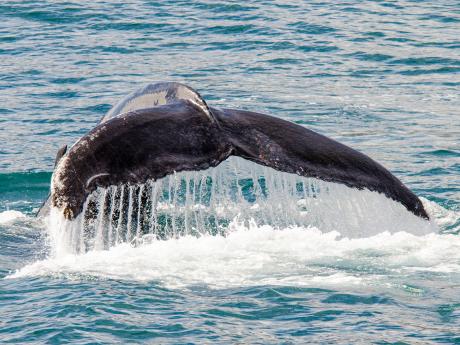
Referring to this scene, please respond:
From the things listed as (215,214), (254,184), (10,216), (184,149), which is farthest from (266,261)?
(10,216)

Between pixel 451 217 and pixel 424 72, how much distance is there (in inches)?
365

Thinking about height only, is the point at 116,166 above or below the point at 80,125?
above

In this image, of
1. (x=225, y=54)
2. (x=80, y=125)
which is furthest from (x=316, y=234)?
(x=225, y=54)

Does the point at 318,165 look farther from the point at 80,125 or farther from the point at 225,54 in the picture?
the point at 225,54

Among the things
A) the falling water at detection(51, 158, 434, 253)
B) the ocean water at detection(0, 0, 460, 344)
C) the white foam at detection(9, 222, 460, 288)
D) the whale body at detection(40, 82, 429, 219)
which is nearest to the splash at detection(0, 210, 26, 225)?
the ocean water at detection(0, 0, 460, 344)

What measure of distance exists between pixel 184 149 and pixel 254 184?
82 centimetres

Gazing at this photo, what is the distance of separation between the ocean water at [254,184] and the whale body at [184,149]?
24cm

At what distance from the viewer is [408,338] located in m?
7.12

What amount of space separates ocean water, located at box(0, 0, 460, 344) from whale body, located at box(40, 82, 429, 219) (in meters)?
0.24

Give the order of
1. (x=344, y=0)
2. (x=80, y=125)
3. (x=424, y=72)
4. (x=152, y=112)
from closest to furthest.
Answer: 1. (x=152, y=112)
2. (x=80, y=125)
3. (x=424, y=72)
4. (x=344, y=0)

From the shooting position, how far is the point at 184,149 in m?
7.31

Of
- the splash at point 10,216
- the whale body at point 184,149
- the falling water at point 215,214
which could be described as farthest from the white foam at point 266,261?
the splash at point 10,216

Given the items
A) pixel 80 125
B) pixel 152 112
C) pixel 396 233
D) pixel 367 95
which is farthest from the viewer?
pixel 367 95

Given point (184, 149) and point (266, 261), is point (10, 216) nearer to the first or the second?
point (266, 261)
